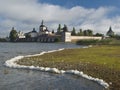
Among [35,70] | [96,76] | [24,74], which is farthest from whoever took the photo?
[35,70]

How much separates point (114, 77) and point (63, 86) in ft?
16.3

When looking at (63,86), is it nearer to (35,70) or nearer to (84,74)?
(84,74)

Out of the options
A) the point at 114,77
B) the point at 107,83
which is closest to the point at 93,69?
the point at 114,77

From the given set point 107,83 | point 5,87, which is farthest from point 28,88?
point 107,83

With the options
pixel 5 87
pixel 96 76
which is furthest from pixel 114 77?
pixel 5 87

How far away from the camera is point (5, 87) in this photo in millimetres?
21891

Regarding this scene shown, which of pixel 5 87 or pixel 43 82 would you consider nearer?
pixel 5 87

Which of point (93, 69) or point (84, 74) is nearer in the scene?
point (84, 74)

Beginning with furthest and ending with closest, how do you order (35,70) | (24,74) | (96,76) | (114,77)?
(35,70), (24,74), (96,76), (114,77)

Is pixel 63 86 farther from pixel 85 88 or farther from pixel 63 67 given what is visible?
pixel 63 67

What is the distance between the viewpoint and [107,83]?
73.0ft

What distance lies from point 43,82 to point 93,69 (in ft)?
24.5

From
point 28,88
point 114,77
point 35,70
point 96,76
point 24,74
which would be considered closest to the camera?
point 28,88

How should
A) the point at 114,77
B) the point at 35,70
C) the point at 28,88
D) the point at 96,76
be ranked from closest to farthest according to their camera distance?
the point at 28,88, the point at 114,77, the point at 96,76, the point at 35,70
